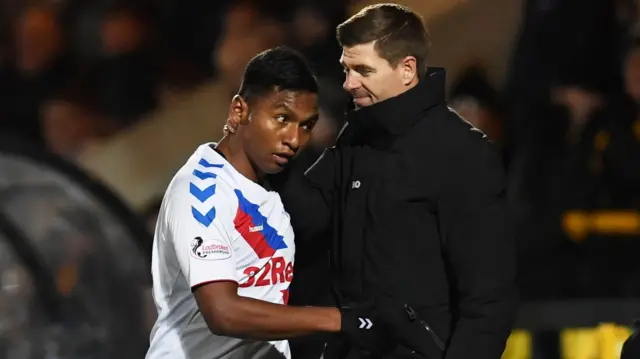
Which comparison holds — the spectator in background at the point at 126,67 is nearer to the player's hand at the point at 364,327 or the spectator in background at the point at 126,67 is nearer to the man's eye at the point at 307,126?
the man's eye at the point at 307,126

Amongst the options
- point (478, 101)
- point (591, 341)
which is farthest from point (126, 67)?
point (591, 341)

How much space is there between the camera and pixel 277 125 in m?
2.32

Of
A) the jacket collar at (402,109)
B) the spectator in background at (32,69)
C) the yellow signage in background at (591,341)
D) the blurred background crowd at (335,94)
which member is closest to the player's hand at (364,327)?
the jacket collar at (402,109)

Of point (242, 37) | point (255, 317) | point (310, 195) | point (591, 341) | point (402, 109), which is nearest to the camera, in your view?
point (255, 317)

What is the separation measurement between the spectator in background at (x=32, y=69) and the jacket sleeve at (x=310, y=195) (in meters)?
3.13

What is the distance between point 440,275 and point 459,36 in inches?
114

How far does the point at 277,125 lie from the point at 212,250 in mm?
286

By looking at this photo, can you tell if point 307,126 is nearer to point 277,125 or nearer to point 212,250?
point 277,125

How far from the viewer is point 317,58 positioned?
15.8ft

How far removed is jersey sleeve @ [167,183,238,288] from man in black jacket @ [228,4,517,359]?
0.26m

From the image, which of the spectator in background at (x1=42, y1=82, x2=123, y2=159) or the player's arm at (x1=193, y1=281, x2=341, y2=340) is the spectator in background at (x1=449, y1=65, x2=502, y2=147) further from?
the player's arm at (x1=193, y1=281, x2=341, y2=340)

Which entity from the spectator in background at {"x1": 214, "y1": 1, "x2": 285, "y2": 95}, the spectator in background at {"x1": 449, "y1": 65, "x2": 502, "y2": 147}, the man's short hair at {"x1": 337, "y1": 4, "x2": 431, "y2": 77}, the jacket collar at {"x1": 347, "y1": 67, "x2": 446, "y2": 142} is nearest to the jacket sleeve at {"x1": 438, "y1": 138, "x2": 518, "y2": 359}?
the jacket collar at {"x1": 347, "y1": 67, "x2": 446, "y2": 142}

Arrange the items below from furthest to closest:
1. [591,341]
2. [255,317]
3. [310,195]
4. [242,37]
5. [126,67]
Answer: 1. [126,67]
2. [242,37]
3. [591,341]
4. [310,195]
5. [255,317]

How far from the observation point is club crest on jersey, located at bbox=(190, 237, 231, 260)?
2.23 m
